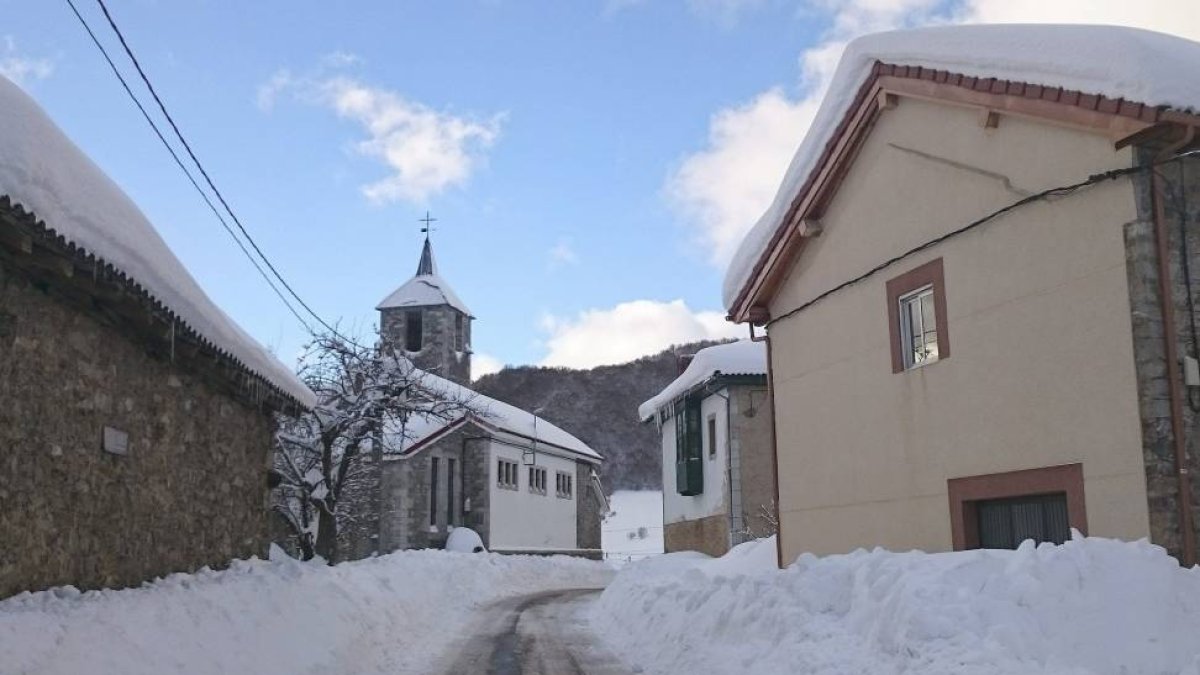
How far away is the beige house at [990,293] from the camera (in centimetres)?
817

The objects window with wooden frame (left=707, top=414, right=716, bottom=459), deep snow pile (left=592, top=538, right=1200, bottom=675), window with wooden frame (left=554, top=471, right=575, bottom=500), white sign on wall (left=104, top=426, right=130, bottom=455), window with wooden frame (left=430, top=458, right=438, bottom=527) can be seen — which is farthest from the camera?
window with wooden frame (left=554, top=471, right=575, bottom=500)

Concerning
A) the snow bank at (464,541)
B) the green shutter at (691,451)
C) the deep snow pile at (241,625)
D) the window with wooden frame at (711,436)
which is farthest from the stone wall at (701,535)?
the snow bank at (464,541)

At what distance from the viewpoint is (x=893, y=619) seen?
7.57m

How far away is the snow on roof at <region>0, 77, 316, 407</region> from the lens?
7.23 m

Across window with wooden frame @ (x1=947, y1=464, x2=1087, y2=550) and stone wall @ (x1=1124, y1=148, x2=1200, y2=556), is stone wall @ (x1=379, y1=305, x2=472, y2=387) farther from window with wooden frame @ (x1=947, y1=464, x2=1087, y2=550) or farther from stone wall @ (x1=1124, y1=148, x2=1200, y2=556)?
stone wall @ (x1=1124, y1=148, x2=1200, y2=556)

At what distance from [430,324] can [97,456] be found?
43368 millimetres

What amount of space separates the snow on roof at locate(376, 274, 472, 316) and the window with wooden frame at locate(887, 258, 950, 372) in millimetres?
41634

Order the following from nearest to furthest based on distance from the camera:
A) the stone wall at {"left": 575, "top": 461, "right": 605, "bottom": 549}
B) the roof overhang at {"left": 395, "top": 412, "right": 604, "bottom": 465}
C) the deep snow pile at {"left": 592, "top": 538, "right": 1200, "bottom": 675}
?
the deep snow pile at {"left": 592, "top": 538, "right": 1200, "bottom": 675}
the roof overhang at {"left": 395, "top": 412, "right": 604, "bottom": 465}
the stone wall at {"left": 575, "top": 461, "right": 605, "bottom": 549}

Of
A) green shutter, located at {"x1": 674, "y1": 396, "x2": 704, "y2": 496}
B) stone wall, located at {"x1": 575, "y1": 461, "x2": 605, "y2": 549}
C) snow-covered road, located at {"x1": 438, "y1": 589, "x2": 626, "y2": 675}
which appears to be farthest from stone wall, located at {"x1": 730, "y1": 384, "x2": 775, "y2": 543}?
stone wall, located at {"x1": 575, "y1": 461, "x2": 605, "y2": 549}

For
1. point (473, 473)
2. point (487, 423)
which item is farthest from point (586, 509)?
point (487, 423)

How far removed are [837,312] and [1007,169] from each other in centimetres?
353

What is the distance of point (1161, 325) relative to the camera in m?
8.16

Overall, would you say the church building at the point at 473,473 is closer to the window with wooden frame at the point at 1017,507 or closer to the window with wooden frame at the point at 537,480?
the window with wooden frame at the point at 537,480

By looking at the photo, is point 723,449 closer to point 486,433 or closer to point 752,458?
point 752,458
